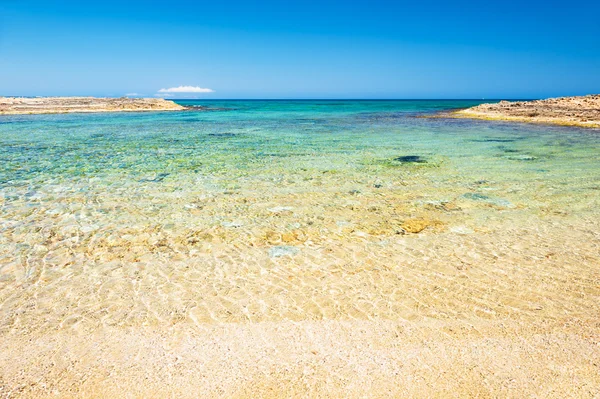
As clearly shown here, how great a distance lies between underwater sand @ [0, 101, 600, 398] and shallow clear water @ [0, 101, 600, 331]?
37mm

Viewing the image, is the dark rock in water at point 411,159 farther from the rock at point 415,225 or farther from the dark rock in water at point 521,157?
the rock at point 415,225

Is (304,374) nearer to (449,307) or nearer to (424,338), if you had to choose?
(424,338)

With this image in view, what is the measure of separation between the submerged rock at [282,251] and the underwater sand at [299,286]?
0.04m

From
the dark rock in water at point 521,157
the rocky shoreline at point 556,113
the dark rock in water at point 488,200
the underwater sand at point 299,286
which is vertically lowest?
the underwater sand at point 299,286

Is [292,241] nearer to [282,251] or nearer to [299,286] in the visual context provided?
[282,251]

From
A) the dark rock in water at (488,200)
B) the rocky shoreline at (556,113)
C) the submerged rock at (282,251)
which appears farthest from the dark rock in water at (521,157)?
the rocky shoreline at (556,113)

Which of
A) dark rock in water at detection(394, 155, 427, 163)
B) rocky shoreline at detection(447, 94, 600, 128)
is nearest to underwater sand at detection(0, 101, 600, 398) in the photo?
dark rock in water at detection(394, 155, 427, 163)

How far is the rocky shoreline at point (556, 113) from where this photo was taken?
27147 mm

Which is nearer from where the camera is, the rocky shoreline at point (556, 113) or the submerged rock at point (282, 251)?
the submerged rock at point (282, 251)

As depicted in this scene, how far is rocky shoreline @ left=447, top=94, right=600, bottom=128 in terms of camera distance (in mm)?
27147

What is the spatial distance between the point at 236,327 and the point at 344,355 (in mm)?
1306

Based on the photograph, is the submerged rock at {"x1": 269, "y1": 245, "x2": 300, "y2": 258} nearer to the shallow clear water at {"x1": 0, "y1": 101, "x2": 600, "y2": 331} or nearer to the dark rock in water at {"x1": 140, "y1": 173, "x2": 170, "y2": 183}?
the shallow clear water at {"x1": 0, "y1": 101, "x2": 600, "y2": 331}

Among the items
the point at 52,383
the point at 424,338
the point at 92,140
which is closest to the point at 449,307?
the point at 424,338

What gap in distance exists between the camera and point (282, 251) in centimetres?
640
